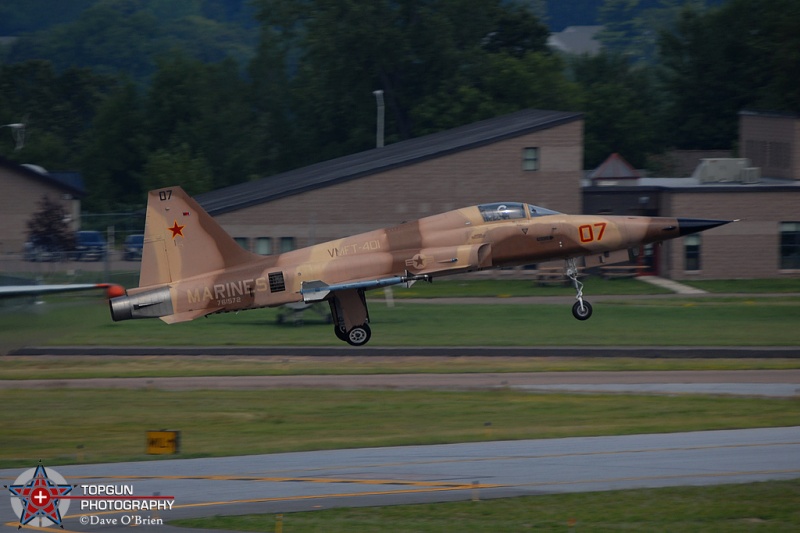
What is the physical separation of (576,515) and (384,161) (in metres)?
48.4

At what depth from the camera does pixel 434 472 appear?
70.6ft

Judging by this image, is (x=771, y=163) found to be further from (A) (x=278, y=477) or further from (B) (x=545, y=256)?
(A) (x=278, y=477)

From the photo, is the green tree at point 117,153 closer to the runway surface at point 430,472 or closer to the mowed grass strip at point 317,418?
the mowed grass strip at point 317,418

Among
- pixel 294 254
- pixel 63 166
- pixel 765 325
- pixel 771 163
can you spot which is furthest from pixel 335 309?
pixel 63 166

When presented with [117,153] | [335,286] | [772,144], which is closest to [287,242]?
[772,144]

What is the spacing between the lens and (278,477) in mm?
21156

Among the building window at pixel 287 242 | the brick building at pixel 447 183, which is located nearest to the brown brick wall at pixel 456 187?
→ the brick building at pixel 447 183

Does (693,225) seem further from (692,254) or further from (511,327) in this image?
(692,254)

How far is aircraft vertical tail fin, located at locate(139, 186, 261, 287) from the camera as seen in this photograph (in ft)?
94.3

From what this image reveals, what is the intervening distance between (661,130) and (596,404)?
91.1 meters

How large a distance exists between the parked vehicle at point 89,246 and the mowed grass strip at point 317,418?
103ft

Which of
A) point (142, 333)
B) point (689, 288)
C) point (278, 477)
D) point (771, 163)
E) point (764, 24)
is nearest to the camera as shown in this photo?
point (278, 477)

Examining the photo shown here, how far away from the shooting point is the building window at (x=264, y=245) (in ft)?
204

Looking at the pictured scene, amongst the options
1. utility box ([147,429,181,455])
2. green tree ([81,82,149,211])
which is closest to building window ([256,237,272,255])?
utility box ([147,429,181,455])
